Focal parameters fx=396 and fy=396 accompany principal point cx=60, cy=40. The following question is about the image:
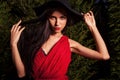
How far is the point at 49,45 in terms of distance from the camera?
4445 mm

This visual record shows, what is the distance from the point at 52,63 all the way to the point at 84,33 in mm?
1676

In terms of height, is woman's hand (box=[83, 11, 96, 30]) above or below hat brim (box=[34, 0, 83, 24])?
below

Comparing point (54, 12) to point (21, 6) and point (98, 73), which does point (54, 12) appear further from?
point (98, 73)

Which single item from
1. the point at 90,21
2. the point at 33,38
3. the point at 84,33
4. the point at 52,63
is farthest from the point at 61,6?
the point at 84,33

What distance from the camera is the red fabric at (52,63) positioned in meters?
4.29

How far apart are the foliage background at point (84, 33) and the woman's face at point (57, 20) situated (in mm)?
Result: 1328

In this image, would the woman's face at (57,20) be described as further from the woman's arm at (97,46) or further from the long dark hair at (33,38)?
the woman's arm at (97,46)

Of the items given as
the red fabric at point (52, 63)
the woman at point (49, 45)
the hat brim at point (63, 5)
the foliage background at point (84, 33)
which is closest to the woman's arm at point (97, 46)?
the woman at point (49, 45)

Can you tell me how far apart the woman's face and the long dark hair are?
47mm

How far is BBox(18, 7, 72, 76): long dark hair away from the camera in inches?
175

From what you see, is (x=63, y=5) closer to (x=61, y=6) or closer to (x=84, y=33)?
(x=61, y=6)

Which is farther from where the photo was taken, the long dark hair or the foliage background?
the foliage background

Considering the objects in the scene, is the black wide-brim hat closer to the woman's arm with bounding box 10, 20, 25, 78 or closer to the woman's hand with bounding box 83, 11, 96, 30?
the woman's hand with bounding box 83, 11, 96, 30

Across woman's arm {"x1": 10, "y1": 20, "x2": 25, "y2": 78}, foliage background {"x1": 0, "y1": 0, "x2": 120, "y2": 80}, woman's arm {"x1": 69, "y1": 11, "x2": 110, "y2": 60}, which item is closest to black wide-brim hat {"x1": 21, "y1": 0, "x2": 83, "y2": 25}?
woman's arm {"x1": 69, "y1": 11, "x2": 110, "y2": 60}
